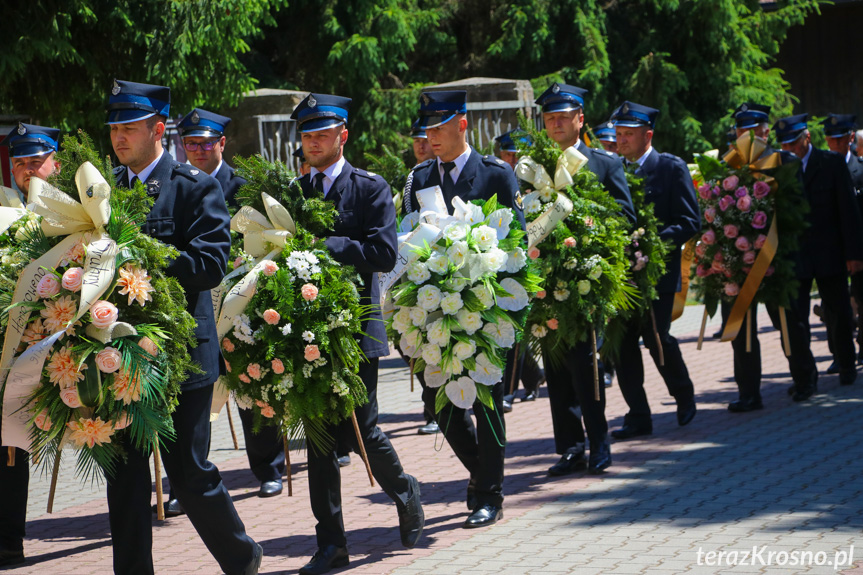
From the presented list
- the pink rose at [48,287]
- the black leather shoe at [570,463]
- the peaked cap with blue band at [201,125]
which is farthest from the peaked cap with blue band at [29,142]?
the black leather shoe at [570,463]

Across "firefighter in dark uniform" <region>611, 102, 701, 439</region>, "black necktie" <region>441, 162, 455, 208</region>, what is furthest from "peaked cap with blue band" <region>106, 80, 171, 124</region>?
"firefighter in dark uniform" <region>611, 102, 701, 439</region>

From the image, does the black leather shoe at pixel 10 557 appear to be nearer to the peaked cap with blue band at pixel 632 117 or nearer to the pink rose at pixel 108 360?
the pink rose at pixel 108 360

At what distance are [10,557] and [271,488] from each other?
1.72 meters

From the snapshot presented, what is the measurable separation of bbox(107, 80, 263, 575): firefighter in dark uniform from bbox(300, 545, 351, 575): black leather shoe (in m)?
0.36

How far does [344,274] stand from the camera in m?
5.20

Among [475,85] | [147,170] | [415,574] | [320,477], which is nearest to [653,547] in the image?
[415,574]

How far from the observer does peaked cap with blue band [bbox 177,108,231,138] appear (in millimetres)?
7297

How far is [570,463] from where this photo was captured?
6.98 m

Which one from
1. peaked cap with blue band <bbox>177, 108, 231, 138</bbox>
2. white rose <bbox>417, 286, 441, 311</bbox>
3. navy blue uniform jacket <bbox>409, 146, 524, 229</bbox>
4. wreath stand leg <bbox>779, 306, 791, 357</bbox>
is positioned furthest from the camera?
wreath stand leg <bbox>779, 306, 791, 357</bbox>

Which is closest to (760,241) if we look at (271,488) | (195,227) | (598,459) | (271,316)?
(598,459)

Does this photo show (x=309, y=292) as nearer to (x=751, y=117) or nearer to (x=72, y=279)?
(x=72, y=279)

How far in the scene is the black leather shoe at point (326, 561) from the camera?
5.14 m

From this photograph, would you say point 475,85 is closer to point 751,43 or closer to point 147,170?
point 751,43

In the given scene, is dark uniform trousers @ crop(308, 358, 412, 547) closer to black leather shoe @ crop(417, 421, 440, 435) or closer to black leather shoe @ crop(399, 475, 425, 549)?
black leather shoe @ crop(399, 475, 425, 549)
